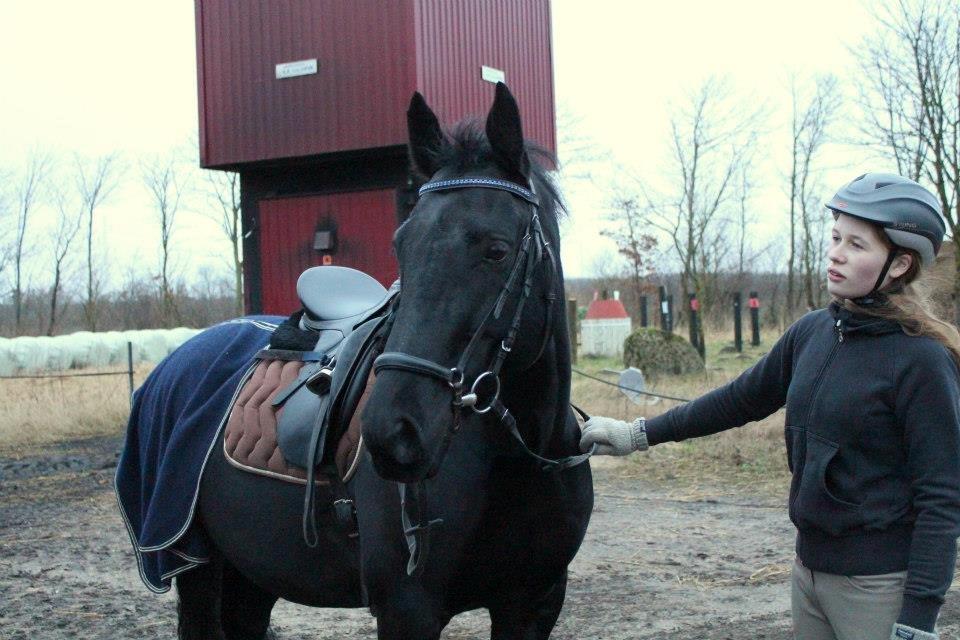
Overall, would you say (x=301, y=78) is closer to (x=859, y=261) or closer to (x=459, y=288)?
(x=459, y=288)

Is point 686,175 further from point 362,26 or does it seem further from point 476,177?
point 476,177

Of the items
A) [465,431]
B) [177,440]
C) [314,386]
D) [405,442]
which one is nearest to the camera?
[405,442]

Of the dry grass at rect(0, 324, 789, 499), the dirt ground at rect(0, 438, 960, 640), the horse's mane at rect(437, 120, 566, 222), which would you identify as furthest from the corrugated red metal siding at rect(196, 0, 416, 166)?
the horse's mane at rect(437, 120, 566, 222)

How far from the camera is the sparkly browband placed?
83.7 inches

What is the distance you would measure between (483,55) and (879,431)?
958cm

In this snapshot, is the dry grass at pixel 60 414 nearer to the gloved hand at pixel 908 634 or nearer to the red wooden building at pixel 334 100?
the red wooden building at pixel 334 100

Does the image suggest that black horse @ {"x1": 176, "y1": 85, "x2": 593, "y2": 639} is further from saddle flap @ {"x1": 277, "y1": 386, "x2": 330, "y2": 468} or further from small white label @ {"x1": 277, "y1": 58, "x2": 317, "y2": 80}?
small white label @ {"x1": 277, "y1": 58, "x2": 317, "y2": 80}

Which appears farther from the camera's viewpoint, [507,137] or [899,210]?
[507,137]

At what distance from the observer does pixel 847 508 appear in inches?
80.7

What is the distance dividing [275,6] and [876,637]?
10423 mm

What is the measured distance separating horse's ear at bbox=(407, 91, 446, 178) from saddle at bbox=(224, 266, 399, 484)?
1.26 ft

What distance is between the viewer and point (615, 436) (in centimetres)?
261

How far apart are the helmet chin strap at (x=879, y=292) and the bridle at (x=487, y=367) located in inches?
28.1

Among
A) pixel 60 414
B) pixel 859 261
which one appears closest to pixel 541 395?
pixel 859 261
